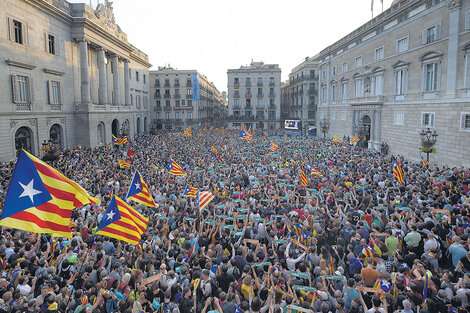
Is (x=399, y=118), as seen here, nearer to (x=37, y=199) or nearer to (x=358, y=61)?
(x=358, y=61)

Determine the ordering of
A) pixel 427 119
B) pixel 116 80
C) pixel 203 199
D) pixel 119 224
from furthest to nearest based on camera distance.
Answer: pixel 116 80, pixel 427 119, pixel 203 199, pixel 119 224

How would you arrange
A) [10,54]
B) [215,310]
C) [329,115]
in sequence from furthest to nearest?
[329,115] → [10,54] → [215,310]

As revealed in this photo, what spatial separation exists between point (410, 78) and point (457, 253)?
79.0 ft

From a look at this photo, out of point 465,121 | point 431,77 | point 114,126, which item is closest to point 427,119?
point 431,77

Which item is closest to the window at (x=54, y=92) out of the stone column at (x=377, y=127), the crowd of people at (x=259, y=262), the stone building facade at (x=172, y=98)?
the crowd of people at (x=259, y=262)

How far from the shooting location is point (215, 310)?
224 inches

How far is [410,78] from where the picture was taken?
27.0 m

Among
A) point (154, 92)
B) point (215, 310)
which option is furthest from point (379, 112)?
point (154, 92)

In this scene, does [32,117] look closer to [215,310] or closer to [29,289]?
[29,289]

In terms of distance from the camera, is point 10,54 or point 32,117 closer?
point 10,54

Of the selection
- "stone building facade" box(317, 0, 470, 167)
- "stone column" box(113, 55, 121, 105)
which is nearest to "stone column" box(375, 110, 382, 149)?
"stone building facade" box(317, 0, 470, 167)

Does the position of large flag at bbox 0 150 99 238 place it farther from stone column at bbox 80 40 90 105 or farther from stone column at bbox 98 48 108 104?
stone column at bbox 98 48 108 104

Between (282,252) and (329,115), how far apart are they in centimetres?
4108

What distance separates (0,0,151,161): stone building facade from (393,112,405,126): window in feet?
94.3
